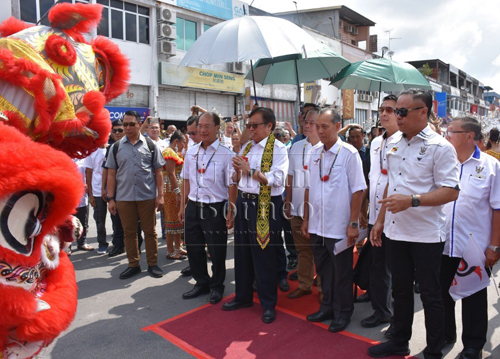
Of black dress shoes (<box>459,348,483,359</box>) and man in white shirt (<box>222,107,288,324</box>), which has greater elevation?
man in white shirt (<box>222,107,288,324</box>)

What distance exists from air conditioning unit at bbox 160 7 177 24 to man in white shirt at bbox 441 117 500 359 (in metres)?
15.1

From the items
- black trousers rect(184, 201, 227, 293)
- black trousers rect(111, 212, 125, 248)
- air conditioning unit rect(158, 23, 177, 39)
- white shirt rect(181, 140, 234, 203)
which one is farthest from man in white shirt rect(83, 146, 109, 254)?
air conditioning unit rect(158, 23, 177, 39)

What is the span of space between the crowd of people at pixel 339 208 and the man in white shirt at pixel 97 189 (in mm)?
1262

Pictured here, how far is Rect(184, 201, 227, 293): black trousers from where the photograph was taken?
440 centimetres

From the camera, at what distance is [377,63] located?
6.48 m

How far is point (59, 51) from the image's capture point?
6.10ft

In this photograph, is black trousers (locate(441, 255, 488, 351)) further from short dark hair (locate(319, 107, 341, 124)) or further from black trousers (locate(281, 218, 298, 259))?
black trousers (locate(281, 218, 298, 259))

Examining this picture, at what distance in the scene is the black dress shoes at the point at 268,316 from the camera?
12.5ft

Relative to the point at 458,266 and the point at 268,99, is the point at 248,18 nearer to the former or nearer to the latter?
the point at 458,266

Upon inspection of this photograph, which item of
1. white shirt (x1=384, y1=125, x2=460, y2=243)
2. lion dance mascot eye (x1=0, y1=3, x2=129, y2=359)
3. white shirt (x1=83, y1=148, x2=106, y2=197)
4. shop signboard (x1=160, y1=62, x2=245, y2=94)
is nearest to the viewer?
lion dance mascot eye (x1=0, y1=3, x2=129, y2=359)

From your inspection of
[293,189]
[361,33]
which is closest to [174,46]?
[293,189]

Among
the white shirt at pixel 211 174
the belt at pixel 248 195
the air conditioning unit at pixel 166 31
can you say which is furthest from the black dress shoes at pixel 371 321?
the air conditioning unit at pixel 166 31

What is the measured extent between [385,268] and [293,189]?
1455 mm

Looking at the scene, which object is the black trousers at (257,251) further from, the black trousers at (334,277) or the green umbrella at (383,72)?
the green umbrella at (383,72)
